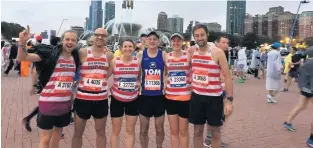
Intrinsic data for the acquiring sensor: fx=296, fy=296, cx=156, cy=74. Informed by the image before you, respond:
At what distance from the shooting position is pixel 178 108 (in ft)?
13.6

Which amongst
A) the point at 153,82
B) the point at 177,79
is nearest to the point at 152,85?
the point at 153,82

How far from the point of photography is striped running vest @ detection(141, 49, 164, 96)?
4.12m

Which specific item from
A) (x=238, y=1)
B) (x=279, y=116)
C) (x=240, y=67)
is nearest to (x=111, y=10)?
(x=238, y=1)

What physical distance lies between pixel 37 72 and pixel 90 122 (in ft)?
9.78

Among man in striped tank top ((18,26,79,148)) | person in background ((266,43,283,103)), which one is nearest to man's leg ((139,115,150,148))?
man in striped tank top ((18,26,79,148))

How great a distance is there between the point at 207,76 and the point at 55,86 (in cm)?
193

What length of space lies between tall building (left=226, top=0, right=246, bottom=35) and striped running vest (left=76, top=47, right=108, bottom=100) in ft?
412

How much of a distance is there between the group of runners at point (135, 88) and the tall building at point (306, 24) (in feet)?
263

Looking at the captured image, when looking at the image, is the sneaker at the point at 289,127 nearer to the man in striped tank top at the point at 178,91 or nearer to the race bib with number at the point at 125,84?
the man in striped tank top at the point at 178,91

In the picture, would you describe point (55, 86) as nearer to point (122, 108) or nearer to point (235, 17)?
point (122, 108)

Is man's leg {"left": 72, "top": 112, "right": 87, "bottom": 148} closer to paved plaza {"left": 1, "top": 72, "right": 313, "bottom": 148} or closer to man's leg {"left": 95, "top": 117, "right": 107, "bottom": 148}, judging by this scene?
man's leg {"left": 95, "top": 117, "right": 107, "bottom": 148}

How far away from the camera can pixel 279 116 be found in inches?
293

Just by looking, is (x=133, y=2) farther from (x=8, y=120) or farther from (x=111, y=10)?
(x=111, y=10)

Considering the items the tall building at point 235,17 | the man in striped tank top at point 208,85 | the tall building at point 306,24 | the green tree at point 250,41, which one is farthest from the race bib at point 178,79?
the tall building at point 235,17
